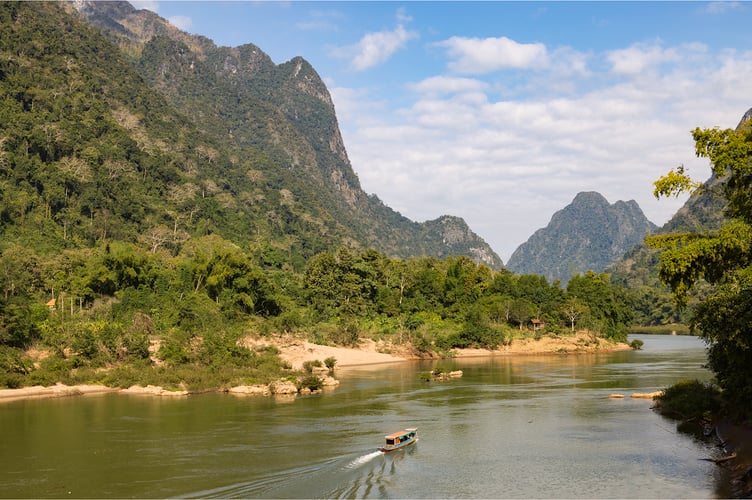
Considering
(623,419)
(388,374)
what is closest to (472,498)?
(623,419)

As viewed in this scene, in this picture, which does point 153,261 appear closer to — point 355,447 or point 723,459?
point 355,447

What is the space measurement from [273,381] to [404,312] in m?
41.3

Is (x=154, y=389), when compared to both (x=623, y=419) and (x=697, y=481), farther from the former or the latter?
(x=697, y=481)

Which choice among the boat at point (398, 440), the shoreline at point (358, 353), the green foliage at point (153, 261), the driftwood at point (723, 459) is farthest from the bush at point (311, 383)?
the driftwood at point (723, 459)

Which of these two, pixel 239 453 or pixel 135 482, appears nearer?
pixel 135 482

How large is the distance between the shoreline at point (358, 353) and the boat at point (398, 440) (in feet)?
68.0

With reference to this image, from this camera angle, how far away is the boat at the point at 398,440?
25453mm

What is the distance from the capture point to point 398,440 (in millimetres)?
25828

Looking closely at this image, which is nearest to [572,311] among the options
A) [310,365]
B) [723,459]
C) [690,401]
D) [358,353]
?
[358,353]

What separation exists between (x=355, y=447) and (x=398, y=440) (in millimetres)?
1875

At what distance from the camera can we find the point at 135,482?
21.7 meters

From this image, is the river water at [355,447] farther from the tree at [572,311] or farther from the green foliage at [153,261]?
the tree at [572,311]

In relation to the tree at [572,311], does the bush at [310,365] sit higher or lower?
lower

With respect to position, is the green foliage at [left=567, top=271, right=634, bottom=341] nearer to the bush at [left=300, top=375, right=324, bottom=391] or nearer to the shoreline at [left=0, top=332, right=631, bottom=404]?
the shoreline at [left=0, top=332, right=631, bottom=404]
